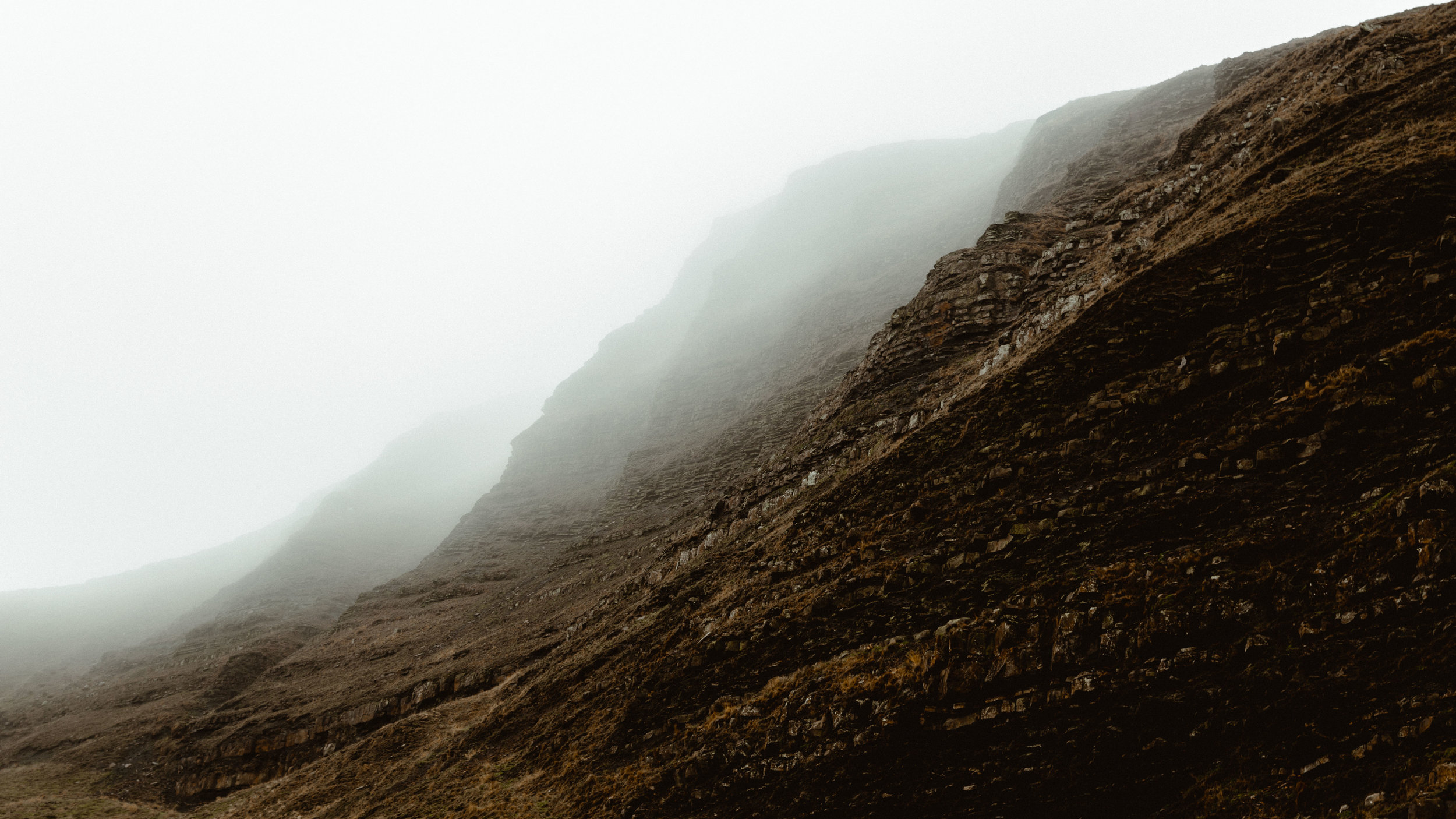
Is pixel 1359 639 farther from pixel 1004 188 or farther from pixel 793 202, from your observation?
pixel 793 202

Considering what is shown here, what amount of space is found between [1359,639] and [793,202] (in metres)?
146

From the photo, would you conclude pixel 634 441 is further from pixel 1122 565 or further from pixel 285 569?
pixel 1122 565

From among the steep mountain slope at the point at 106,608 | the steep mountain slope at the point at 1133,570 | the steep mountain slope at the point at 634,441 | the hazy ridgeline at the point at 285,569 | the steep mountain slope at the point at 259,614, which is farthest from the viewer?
the steep mountain slope at the point at 106,608

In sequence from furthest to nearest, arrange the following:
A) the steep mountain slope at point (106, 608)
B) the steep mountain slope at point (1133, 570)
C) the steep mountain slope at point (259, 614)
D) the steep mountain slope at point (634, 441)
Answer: the steep mountain slope at point (106, 608) → the steep mountain slope at point (259, 614) → the steep mountain slope at point (634, 441) → the steep mountain slope at point (1133, 570)

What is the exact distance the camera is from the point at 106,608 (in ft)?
339

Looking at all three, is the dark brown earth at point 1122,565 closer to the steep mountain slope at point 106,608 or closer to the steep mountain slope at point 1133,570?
the steep mountain slope at point 1133,570

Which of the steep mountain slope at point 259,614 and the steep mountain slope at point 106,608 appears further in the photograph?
the steep mountain slope at point 106,608

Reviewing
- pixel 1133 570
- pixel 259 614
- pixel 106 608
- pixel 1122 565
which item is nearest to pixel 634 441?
pixel 259 614

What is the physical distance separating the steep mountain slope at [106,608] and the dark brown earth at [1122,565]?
92749 millimetres

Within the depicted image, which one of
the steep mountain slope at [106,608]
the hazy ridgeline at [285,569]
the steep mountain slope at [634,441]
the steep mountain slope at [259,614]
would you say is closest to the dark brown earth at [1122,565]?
the steep mountain slope at [634,441]

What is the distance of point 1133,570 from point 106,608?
509 feet

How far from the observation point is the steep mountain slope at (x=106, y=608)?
259ft

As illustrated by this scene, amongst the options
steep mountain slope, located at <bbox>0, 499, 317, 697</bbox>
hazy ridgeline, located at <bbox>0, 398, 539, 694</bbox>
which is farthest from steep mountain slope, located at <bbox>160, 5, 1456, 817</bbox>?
steep mountain slope, located at <bbox>0, 499, 317, 697</bbox>

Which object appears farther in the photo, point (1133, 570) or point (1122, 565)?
point (1122, 565)
